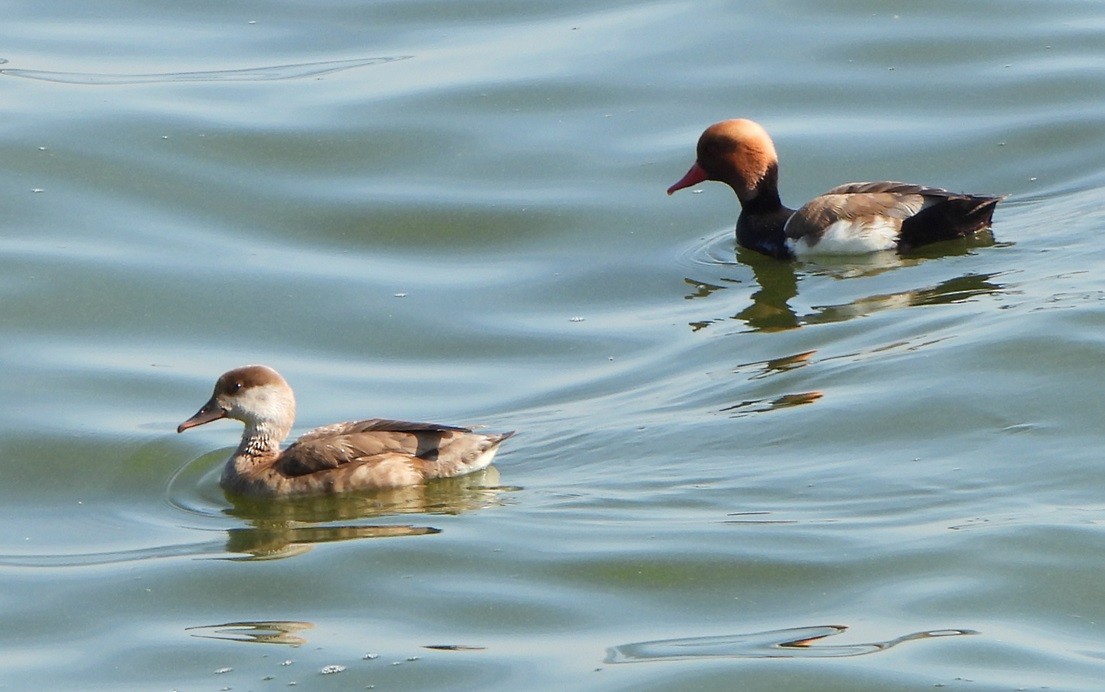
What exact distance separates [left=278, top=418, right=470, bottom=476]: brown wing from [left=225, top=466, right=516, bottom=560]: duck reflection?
17 cm

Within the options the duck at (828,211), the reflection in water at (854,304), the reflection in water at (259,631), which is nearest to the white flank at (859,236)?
the duck at (828,211)

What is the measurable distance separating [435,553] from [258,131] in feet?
26.1

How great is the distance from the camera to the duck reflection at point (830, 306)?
11.5 meters

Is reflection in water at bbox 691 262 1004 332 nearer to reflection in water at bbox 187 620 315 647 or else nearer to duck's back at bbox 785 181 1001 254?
duck's back at bbox 785 181 1001 254

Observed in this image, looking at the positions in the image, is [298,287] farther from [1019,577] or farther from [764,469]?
[1019,577]

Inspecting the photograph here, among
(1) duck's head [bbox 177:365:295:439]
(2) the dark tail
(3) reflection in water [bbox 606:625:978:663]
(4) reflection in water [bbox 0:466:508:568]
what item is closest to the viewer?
(3) reflection in water [bbox 606:625:978:663]

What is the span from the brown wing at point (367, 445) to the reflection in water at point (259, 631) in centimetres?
173

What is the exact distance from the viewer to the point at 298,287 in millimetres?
12734

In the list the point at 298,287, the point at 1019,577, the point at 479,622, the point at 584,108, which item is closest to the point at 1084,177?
the point at 584,108

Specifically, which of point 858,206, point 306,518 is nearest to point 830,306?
point 858,206

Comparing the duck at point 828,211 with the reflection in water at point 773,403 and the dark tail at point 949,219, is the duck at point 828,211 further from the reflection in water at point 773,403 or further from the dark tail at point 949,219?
the reflection in water at point 773,403

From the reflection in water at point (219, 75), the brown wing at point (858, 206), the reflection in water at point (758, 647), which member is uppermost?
the reflection in water at point (219, 75)

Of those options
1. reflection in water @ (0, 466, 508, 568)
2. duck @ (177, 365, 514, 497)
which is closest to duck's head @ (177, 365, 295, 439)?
duck @ (177, 365, 514, 497)

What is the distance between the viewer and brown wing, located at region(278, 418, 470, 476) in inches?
368
